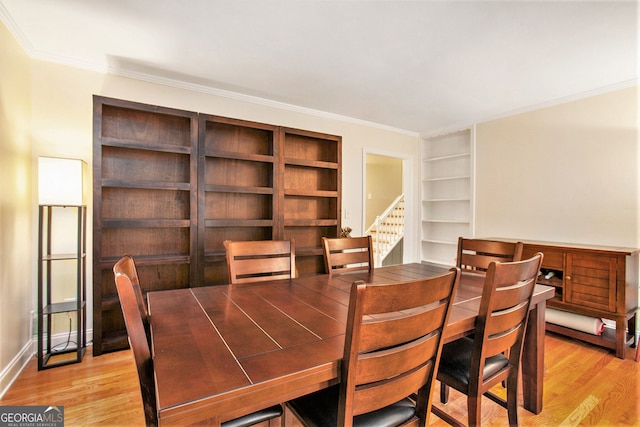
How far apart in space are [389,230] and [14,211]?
5.30 metres

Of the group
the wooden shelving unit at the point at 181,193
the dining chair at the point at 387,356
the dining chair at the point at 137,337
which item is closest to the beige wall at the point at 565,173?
the wooden shelving unit at the point at 181,193

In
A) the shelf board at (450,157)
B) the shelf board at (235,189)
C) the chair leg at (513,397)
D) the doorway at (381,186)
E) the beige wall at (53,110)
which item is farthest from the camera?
the doorway at (381,186)

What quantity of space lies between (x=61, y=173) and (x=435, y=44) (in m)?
2.99

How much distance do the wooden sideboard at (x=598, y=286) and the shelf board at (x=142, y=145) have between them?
12.2 ft

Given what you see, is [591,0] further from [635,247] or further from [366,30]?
[635,247]

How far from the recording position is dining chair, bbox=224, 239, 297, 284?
1969 millimetres

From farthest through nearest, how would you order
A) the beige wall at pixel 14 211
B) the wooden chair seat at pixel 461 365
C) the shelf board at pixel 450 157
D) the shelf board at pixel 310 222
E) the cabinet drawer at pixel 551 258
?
the shelf board at pixel 450 157, the shelf board at pixel 310 222, the cabinet drawer at pixel 551 258, the beige wall at pixel 14 211, the wooden chair seat at pixel 461 365

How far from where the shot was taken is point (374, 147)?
4445 mm

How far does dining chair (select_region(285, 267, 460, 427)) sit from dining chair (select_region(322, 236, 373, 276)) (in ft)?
3.58

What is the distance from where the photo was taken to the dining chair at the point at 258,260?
1969mm

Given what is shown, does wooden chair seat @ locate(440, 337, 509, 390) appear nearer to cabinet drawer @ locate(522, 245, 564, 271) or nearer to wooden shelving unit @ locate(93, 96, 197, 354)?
cabinet drawer @ locate(522, 245, 564, 271)

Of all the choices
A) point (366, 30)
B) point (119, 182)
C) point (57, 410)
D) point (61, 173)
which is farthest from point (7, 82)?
point (366, 30)

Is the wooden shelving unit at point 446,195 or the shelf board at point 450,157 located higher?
the shelf board at point 450,157

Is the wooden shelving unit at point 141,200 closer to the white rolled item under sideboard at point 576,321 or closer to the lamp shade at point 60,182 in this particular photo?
the lamp shade at point 60,182
